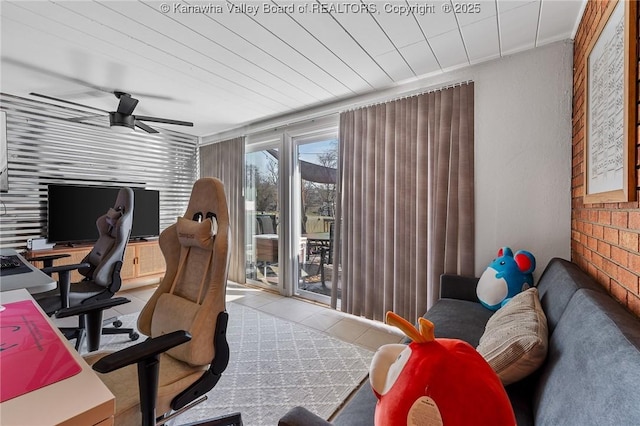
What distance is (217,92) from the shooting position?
3014 millimetres

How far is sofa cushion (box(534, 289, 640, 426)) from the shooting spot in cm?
57

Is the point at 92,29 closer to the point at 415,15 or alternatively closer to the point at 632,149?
the point at 415,15

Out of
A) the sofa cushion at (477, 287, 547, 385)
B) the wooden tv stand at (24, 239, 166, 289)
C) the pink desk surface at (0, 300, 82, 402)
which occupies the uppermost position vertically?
the pink desk surface at (0, 300, 82, 402)

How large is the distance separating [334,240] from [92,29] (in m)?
2.66

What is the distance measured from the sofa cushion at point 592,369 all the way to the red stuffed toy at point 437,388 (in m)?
0.18

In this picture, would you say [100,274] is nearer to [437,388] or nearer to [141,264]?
[141,264]

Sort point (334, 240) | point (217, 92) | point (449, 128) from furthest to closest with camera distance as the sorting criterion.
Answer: point (334, 240), point (217, 92), point (449, 128)

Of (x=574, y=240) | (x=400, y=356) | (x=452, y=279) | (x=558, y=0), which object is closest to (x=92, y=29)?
(x=400, y=356)

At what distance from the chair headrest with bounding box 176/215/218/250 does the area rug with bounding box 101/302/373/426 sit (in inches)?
41.2

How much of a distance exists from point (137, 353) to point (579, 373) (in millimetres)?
1282

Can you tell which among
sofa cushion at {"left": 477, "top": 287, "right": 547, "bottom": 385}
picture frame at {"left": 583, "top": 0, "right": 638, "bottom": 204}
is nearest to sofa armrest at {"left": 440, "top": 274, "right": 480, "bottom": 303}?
picture frame at {"left": 583, "top": 0, "right": 638, "bottom": 204}

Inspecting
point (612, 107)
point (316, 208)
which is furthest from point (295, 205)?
point (612, 107)

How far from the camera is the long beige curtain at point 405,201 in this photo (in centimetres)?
240

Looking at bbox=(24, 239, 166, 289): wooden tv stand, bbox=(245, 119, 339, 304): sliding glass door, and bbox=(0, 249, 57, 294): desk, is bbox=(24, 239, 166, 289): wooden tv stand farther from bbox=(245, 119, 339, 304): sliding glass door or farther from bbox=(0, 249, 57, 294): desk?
bbox=(0, 249, 57, 294): desk
